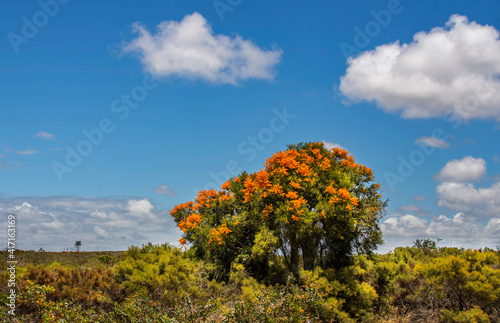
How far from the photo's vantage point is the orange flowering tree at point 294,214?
1356 centimetres

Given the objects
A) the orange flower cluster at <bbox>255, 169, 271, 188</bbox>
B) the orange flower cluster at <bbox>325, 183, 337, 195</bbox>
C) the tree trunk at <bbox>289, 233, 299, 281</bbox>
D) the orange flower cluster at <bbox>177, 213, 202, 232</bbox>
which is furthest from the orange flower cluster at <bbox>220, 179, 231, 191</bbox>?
the orange flower cluster at <bbox>325, 183, 337, 195</bbox>

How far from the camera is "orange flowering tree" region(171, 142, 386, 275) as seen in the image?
1356 cm

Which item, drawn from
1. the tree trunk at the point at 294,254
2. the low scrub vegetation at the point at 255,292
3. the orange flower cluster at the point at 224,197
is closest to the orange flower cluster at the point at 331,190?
the tree trunk at the point at 294,254

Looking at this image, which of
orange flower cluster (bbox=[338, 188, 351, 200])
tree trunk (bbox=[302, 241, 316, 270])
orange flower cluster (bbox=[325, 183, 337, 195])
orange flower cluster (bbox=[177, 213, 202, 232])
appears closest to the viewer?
orange flower cluster (bbox=[338, 188, 351, 200])

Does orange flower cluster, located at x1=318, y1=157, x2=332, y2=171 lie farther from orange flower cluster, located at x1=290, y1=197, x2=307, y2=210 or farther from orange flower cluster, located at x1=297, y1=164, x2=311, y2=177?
A: orange flower cluster, located at x1=290, y1=197, x2=307, y2=210

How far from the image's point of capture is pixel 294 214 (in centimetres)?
1341

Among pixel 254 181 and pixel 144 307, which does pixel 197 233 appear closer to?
pixel 254 181

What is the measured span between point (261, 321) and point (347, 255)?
8306 millimetres

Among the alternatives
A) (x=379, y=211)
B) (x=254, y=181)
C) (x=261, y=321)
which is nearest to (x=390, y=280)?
(x=379, y=211)

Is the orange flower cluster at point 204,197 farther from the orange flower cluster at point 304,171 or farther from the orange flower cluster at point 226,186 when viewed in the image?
the orange flower cluster at point 304,171

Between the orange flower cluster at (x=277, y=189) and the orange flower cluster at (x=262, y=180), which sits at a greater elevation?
the orange flower cluster at (x=262, y=180)

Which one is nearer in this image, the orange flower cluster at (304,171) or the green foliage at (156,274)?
the green foliage at (156,274)

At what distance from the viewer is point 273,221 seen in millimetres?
15070

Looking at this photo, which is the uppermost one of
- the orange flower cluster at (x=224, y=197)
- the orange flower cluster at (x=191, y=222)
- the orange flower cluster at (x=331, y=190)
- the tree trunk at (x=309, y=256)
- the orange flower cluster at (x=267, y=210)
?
the orange flower cluster at (x=224, y=197)
